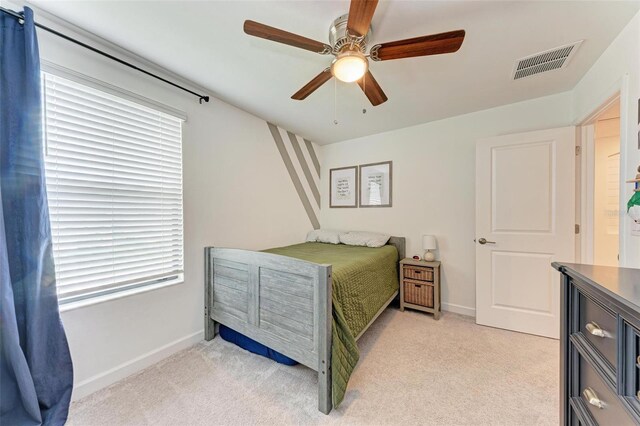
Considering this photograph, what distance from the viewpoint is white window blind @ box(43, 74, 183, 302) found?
148cm

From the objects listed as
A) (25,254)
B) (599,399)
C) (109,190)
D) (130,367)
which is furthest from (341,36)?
(130,367)

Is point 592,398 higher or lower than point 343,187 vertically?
lower

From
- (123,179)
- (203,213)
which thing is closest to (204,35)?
(123,179)

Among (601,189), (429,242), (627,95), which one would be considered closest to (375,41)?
(627,95)

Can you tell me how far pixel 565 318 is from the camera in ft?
3.32

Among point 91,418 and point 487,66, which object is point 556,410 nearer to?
point 487,66

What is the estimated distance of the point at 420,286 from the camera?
9.16 feet

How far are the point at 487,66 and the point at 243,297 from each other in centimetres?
271

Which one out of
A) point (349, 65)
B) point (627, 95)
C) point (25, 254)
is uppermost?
point (349, 65)

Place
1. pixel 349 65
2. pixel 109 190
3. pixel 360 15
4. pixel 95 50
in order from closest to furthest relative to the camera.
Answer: pixel 360 15 → pixel 349 65 → pixel 95 50 → pixel 109 190

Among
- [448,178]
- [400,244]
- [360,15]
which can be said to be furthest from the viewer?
[400,244]

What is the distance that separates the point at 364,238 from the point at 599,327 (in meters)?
2.42

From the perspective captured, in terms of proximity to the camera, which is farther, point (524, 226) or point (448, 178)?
point (448, 178)

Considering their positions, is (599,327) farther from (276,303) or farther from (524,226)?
(524,226)
